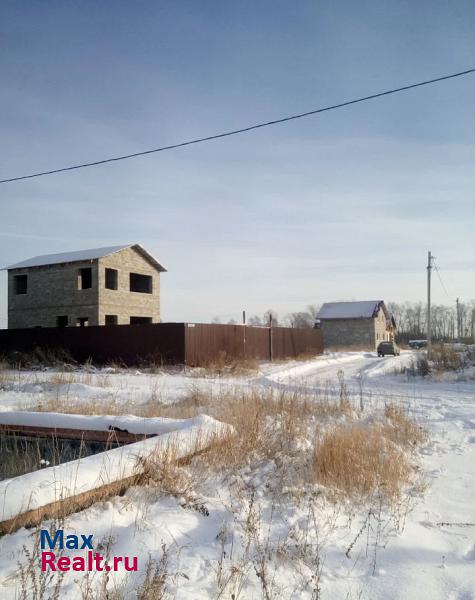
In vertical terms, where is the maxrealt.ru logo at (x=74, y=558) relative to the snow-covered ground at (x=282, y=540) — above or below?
above

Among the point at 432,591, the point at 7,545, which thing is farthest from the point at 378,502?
the point at 7,545

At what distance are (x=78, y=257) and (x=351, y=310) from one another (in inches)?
1200

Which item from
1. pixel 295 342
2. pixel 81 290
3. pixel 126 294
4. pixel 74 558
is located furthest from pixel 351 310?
pixel 74 558

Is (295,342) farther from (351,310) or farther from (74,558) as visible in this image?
(74,558)

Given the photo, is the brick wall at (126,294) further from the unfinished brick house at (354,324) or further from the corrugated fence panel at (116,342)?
the unfinished brick house at (354,324)

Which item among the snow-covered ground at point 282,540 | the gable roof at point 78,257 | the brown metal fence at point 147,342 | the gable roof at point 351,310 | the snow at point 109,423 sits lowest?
the snow-covered ground at point 282,540

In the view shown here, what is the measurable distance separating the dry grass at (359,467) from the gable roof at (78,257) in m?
23.2

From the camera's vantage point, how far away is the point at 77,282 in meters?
26.8

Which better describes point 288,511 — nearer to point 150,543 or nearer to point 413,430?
point 150,543

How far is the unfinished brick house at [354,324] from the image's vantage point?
47.5m

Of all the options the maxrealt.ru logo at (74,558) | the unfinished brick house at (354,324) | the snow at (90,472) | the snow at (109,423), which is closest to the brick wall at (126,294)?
the snow at (109,423)

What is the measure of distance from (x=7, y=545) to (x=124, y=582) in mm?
752

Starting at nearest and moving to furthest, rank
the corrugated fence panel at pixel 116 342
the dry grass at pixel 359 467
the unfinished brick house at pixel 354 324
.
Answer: the dry grass at pixel 359 467, the corrugated fence panel at pixel 116 342, the unfinished brick house at pixel 354 324

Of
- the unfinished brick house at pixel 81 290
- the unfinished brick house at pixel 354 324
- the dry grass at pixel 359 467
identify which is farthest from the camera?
the unfinished brick house at pixel 354 324
